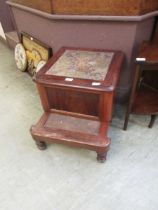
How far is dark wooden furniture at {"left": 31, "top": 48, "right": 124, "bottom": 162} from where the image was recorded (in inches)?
42.1

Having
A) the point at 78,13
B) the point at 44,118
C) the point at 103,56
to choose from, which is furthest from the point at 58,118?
the point at 78,13

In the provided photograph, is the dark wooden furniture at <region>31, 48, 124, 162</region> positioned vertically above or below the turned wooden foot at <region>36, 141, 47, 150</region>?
above

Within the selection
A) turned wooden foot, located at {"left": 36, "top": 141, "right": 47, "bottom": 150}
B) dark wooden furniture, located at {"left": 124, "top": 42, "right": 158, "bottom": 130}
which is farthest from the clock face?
dark wooden furniture, located at {"left": 124, "top": 42, "right": 158, "bottom": 130}

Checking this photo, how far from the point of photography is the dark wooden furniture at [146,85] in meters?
1.04

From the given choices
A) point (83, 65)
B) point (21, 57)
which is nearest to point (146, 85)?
point (83, 65)

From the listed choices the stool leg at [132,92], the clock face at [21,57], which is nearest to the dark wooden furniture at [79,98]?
the stool leg at [132,92]

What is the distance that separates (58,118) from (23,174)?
0.44m

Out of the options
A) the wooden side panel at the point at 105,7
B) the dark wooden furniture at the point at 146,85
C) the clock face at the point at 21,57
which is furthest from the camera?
the clock face at the point at 21,57

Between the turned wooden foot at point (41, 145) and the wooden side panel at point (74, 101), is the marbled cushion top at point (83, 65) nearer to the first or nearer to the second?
the wooden side panel at point (74, 101)

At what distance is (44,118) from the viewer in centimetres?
128

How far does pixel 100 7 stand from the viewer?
1214 mm

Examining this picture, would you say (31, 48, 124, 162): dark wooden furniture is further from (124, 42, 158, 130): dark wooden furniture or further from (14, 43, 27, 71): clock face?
(14, 43, 27, 71): clock face

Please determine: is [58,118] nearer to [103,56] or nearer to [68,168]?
[68,168]

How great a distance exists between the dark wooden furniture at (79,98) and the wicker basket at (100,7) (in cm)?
28
